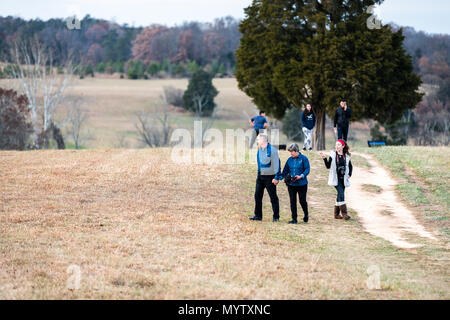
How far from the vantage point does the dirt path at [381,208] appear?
13.4 metres

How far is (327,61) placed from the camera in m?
29.4

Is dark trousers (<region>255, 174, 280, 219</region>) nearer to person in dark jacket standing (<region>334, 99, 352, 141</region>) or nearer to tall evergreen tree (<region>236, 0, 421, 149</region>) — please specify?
person in dark jacket standing (<region>334, 99, 352, 141</region>)

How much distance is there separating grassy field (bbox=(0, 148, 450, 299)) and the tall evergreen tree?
11402 millimetres

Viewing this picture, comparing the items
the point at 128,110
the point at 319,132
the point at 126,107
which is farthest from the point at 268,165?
the point at 126,107

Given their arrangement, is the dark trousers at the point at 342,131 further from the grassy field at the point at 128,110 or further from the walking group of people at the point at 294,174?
the grassy field at the point at 128,110

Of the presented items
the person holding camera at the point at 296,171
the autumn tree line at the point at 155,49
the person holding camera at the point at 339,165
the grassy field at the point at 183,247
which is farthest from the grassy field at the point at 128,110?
the person holding camera at the point at 296,171

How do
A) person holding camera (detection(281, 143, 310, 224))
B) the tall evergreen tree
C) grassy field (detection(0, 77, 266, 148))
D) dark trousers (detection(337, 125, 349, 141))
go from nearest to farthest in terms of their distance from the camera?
person holding camera (detection(281, 143, 310, 224)), dark trousers (detection(337, 125, 349, 141)), the tall evergreen tree, grassy field (detection(0, 77, 266, 148))

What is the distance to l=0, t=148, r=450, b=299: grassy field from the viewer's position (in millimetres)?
8094

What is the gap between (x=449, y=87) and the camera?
70.9 metres

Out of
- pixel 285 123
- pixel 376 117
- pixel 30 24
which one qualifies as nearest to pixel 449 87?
pixel 285 123

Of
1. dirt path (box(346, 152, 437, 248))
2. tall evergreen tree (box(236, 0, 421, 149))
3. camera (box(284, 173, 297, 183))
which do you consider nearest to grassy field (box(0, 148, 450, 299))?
dirt path (box(346, 152, 437, 248))

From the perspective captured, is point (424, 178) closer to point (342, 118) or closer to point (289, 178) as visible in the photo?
point (342, 118)

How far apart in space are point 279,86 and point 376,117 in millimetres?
6488

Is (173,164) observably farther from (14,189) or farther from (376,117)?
(376,117)
